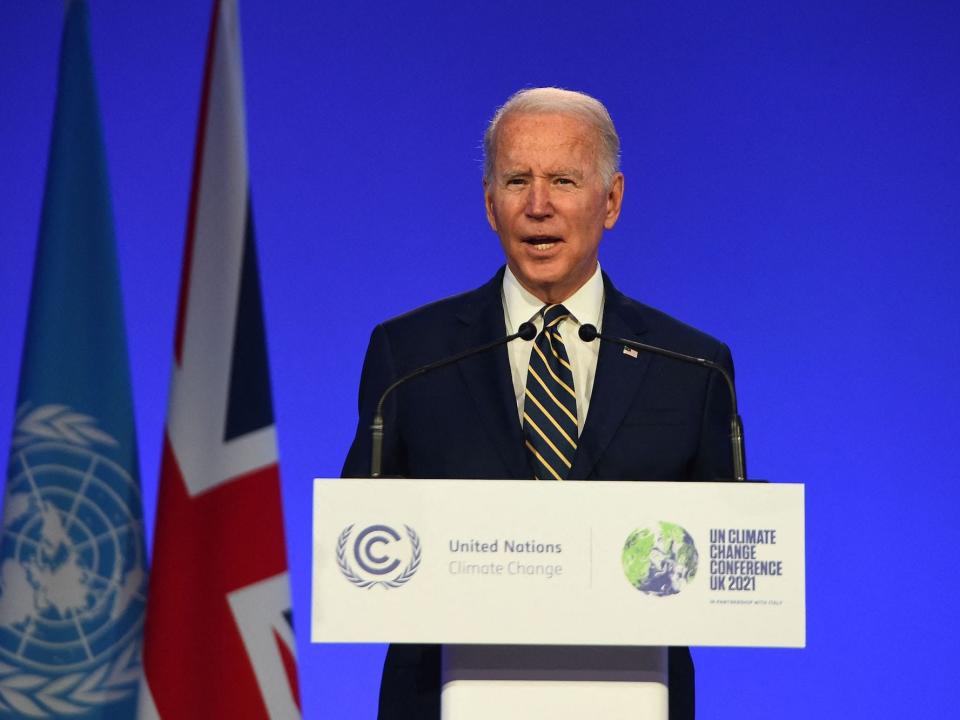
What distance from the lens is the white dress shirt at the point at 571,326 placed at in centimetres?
191

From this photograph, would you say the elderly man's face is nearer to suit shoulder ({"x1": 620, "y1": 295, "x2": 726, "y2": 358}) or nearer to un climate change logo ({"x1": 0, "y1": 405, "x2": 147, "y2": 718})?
suit shoulder ({"x1": 620, "y1": 295, "x2": 726, "y2": 358})

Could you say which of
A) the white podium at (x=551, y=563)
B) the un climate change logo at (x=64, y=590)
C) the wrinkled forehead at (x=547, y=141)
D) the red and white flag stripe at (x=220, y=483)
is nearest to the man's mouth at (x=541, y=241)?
the wrinkled forehead at (x=547, y=141)

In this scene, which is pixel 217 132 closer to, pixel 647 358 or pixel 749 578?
pixel 647 358

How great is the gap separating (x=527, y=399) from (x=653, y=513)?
1.33ft

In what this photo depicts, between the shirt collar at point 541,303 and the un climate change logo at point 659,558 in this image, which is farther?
the shirt collar at point 541,303

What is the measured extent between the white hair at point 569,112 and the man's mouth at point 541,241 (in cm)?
15

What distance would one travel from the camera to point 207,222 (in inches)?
79.4

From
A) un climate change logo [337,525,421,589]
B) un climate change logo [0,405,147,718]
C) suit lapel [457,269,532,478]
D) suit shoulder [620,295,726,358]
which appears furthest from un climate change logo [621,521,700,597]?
un climate change logo [0,405,147,718]

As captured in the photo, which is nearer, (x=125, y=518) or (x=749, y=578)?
(x=749, y=578)

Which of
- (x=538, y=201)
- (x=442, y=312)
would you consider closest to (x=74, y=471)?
(x=442, y=312)

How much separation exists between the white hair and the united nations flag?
2.15 ft

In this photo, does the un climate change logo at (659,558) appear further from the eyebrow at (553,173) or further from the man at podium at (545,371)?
the eyebrow at (553,173)

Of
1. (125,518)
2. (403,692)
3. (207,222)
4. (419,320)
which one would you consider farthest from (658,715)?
(207,222)

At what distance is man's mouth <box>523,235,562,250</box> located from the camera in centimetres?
199
